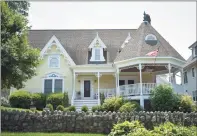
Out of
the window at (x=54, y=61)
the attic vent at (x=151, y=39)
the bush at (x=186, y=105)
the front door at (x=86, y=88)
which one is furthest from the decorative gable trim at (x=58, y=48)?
the bush at (x=186, y=105)

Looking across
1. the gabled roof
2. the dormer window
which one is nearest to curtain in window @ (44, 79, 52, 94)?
the dormer window

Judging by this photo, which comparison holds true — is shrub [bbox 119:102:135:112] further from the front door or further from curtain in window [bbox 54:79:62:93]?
curtain in window [bbox 54:79:62:93]

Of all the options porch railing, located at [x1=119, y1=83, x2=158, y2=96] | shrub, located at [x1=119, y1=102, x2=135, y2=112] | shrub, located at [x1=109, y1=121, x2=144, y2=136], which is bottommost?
shrub, located at [x1=109, y1=121, x2=144, y2=136]

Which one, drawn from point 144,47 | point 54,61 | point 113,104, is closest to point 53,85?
point 54,61

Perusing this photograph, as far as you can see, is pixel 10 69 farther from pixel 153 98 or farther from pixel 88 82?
pixel 88 82

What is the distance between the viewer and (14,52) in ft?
42.7

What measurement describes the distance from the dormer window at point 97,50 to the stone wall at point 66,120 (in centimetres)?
1297

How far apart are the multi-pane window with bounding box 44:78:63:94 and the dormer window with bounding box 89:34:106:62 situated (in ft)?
12.2

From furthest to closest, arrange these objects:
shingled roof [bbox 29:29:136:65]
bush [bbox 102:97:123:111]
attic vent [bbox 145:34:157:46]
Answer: shingled roof [bbox 29:29:136:65], attic vent [bbox 145:34:157:46], bush [bbox 102:97:123:111]

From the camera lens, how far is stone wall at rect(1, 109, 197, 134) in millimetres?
12641

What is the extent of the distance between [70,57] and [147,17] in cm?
812

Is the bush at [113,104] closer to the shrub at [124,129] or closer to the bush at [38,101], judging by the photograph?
the bush at [38,101]

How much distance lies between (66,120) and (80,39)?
16.6 m

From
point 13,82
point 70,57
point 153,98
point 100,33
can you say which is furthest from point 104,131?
point 100,33
